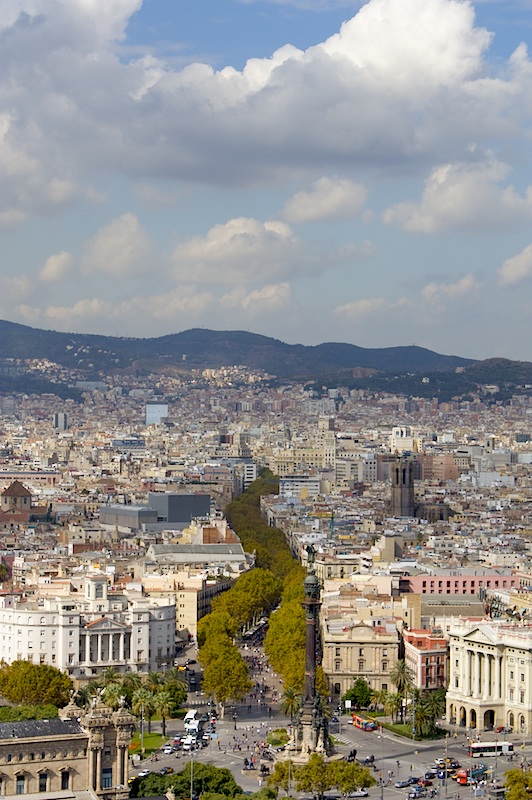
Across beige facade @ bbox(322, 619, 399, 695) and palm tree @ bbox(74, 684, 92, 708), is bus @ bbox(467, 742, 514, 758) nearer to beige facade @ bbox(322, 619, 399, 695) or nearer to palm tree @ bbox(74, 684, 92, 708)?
beige facade @ bbox(322, 619, 399, 695)

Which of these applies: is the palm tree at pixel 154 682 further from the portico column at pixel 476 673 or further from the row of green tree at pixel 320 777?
the row of green tree at pixel 320 777

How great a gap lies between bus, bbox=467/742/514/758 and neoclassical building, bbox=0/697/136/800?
1447cm

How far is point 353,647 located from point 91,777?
25.7 metres

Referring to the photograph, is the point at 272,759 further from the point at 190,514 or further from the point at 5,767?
the point at 190,514

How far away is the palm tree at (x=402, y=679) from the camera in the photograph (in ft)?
227

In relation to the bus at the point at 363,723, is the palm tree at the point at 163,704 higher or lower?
higher

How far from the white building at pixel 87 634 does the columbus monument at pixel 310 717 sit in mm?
17670

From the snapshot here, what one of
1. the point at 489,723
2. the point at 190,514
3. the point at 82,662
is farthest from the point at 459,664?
the point at 190,514

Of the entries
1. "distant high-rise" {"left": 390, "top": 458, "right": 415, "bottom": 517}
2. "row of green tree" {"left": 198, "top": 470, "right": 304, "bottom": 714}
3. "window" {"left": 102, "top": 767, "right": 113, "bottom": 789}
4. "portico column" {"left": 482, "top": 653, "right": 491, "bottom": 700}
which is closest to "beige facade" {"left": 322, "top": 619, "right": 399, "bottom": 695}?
"row of green tree" {"left": 198, "top": 470, "right": 304, "bottom": 714}

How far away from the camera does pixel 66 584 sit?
8394 cm

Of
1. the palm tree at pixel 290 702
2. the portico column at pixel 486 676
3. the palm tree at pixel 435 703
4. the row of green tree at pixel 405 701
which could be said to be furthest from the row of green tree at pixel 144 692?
the portico column at pixel 486 676

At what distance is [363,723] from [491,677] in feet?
18.7

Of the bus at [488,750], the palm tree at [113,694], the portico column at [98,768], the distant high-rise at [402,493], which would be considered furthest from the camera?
the distant high-rise at [402,493]

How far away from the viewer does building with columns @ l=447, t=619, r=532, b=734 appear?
6738 centimetres
